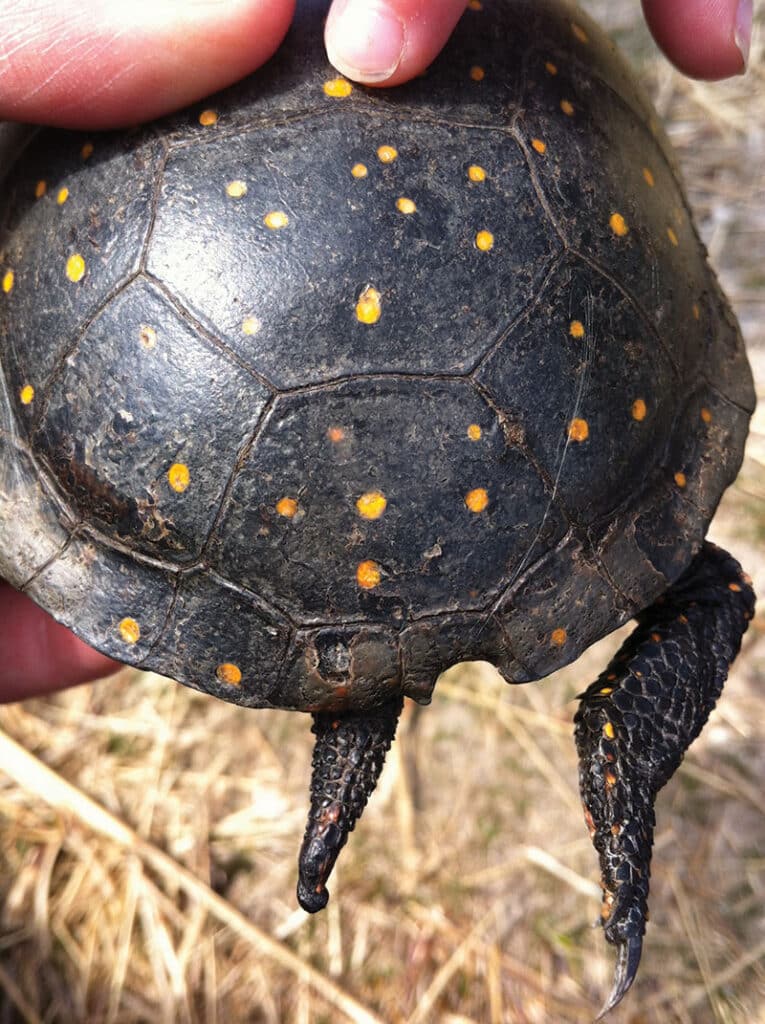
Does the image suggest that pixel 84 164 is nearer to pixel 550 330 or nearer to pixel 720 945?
pixel 550 330

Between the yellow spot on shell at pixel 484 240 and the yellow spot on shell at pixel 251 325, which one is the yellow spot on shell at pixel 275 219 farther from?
the yellow spot on shell at pixel 484 240

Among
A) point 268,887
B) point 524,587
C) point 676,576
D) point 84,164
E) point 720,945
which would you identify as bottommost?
point 720,945

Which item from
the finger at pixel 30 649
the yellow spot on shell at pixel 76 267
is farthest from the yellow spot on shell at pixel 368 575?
the finger at pixel 30 649

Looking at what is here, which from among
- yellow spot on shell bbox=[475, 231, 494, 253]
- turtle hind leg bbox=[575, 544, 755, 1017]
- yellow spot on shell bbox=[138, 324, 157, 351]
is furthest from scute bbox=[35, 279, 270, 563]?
turtle hind leg bbox=[575, 544, 755, 1017]

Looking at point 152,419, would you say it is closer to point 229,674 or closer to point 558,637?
point 229,674

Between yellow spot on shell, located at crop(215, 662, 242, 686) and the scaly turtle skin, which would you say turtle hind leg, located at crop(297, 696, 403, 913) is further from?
yellow spot on shell, located at crop(215, 662, 242, 686)

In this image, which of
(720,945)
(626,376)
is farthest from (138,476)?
(720,945)
